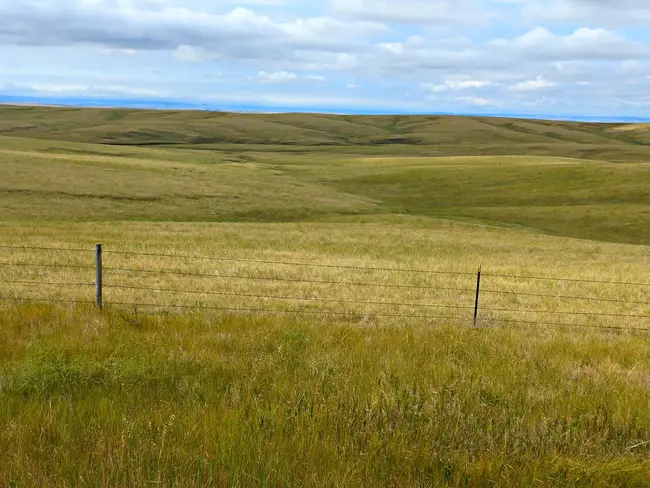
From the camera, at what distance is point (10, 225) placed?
34.0 meters

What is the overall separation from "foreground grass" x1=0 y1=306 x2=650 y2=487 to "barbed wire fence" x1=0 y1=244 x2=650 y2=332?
14.0ft

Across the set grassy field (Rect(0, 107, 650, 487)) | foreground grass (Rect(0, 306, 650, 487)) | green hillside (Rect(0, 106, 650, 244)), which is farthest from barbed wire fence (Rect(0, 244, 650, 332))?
green hillside (Rect(0, 106, 650, 244))

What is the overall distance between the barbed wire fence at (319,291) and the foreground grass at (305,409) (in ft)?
14.0

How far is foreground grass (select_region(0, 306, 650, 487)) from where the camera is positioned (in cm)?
398

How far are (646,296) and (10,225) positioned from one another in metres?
32.6

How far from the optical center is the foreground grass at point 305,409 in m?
3.98

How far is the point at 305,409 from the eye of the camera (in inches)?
207

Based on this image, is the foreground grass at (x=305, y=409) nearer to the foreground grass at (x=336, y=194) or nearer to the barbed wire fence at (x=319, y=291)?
the barbed wire fence at (x=319, y=291)

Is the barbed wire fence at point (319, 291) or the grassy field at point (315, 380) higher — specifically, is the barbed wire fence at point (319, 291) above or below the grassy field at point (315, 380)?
below

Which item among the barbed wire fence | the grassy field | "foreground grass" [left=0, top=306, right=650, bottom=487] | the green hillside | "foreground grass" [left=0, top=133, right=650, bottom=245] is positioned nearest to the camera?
"foreground grass" [left=0, top=306, right=650, bottom=487]

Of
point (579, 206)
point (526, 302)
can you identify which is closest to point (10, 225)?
point (526, 302)

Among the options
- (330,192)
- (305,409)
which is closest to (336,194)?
(330,192)

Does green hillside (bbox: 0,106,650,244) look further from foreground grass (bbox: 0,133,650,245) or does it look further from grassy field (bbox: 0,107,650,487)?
grassy field (bbox: 0,107,650,487)

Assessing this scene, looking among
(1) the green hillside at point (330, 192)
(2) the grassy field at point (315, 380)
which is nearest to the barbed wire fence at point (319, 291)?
(2) the grassy field at point (315, 380)
